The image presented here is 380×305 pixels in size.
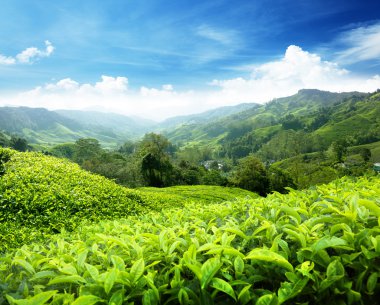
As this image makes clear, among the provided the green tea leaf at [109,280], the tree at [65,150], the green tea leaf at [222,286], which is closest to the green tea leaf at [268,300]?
the green tea leaf at [222,286]

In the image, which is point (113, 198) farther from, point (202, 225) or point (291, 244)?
point (291, 244)

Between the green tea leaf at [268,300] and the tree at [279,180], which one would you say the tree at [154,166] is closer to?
the tree at [279,180]

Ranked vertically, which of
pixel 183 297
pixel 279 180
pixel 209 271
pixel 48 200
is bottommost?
pixel 279 180

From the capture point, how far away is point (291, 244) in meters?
2.84

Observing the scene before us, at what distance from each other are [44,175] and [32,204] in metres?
3.34

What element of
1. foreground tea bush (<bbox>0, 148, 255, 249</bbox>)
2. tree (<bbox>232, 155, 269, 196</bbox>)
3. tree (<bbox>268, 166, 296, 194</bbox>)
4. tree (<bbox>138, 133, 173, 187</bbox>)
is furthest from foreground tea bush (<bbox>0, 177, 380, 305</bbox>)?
tree (<bbox>268, 166, 296, 194</bbox>)

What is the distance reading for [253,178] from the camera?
60875 millimetres

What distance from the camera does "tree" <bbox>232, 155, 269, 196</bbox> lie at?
60.4 m

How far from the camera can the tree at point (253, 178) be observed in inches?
2379

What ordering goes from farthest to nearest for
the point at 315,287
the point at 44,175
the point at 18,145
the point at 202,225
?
the point at 18,145, the point at 44,175, the point at 202,225, the point at 315,287

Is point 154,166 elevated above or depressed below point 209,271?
below

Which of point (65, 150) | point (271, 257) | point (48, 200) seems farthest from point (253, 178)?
point (65, 150)

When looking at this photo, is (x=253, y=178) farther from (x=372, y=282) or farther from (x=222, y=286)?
(x=222, y=286)

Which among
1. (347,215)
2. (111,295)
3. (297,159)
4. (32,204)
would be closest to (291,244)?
(347,215)
